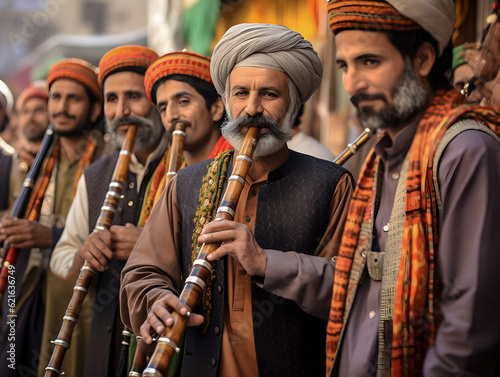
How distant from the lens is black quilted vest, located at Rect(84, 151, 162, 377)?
3730mm

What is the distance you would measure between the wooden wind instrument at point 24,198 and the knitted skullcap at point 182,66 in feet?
4.68

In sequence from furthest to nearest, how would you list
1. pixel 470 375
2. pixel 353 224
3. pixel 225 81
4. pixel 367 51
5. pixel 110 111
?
1. pixel 110 111
2. pixel 225 81
3. pixel 353 224
4. pixel 367 51
5. pixel 470 375

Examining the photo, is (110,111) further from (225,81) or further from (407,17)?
(407,17)

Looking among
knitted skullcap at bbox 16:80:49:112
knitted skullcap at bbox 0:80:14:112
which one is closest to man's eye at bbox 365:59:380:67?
knitted skullcap at bbox 16:80:49:112

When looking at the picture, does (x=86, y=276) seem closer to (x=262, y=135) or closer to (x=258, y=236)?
(x=258, y=236)

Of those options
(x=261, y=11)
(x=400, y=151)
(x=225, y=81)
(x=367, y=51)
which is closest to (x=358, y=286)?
(x=400, y=151)

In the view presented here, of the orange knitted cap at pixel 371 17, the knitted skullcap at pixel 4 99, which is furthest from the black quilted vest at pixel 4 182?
the orange knitted cap at pixel 371 17

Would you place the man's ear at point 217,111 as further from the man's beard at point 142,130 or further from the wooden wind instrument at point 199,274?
the wooden wind instrument at point 199,274

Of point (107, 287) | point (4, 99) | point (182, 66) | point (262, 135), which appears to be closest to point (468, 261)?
point (262, 135)

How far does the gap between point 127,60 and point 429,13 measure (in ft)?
8.12

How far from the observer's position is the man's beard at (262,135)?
2.81 metres

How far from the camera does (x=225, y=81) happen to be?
9.89 ft

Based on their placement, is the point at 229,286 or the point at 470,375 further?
the point at 229,286

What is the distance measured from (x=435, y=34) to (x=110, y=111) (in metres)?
2.52
